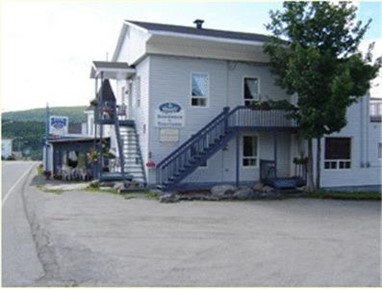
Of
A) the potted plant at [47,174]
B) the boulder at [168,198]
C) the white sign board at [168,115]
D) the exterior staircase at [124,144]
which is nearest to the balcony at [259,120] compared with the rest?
the white sign board at [168,115]

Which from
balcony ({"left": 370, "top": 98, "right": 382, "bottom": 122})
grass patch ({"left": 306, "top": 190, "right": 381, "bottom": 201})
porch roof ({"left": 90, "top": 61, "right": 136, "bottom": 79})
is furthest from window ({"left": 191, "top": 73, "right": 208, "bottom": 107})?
balcony ({"left": 370, "top": 98, "right": 382, "bottom": 122})

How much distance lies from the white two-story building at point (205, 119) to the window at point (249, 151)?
0.05 m

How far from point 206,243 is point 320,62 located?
36.6 ft

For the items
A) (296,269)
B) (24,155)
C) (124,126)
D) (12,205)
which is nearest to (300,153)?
(124,126)

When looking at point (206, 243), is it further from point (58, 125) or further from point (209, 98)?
point (58, 125)

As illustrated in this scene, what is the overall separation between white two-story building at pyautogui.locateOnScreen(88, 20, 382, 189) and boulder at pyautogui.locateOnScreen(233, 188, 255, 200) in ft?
7.53

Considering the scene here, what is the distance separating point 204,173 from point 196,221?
28.5ft

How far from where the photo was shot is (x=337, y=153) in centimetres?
2409

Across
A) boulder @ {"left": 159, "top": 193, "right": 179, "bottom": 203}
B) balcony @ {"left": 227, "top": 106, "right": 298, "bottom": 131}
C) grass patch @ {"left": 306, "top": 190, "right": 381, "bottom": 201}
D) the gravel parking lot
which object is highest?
balcony @ {"left": 227, "top": 106, "right": 298, "bottom": 131}

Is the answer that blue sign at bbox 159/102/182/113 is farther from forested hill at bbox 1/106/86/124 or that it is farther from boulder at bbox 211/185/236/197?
forested hill at bbox 1/106/86/124

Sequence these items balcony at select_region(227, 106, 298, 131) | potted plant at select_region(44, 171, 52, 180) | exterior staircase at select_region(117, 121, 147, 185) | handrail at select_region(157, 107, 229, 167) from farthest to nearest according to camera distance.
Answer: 1. potted plant at select_region(44, 171, 52, 180)
2. exterior staircase at select_region(117, 121, 147, 185)
3. balcony at select_region(227, 106, 298, 131)
4. handrail at select_region(157, 107, 229, 167)

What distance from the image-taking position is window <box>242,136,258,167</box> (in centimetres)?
2272

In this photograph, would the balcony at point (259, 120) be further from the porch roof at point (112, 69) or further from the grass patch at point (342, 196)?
the porch roof at point (112, 69)

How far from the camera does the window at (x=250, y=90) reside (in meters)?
22.8
